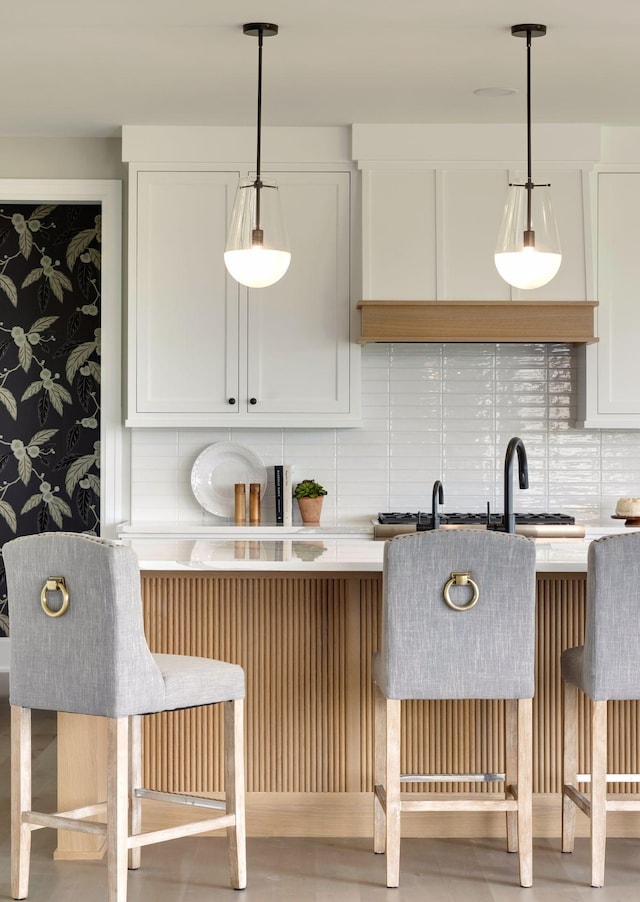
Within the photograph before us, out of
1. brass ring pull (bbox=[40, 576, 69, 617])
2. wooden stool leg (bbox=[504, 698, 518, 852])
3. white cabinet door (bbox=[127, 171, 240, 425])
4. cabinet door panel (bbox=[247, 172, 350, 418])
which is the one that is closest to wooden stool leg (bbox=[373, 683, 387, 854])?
wooden stool leg (bbox=[504, 698, 518, 852])

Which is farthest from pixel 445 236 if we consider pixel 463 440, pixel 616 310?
pixel 463 440

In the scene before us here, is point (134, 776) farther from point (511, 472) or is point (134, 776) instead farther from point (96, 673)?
→ point (511, 472)

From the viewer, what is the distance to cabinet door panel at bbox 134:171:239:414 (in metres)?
4.88

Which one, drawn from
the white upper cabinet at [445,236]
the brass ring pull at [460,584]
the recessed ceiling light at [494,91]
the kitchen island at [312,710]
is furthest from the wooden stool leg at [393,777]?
the recessed ceiling light at [494,91]

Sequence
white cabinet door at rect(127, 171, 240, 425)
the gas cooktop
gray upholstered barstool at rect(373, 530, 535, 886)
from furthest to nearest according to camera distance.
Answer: white cabinet door at rect(127, 171, 240, 425) < the gas cooktop < gray upholstered barstool at rect(373, 530, 535, 886)

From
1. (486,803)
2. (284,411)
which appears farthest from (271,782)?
(284,411)

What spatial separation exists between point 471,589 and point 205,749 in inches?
41.0

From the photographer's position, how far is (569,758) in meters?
3.07

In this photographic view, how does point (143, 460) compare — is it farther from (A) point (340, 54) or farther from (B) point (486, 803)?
(B) point (486, 803)

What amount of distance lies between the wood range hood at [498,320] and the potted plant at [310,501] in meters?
0.75

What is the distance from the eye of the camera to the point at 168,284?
4895mm

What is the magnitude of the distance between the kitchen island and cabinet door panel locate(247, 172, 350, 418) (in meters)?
1.76

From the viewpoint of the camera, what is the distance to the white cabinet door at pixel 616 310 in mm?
4898

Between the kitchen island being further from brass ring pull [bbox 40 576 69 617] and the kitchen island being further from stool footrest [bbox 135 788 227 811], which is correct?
brass ring pull [bbox 40 576 69 617]
